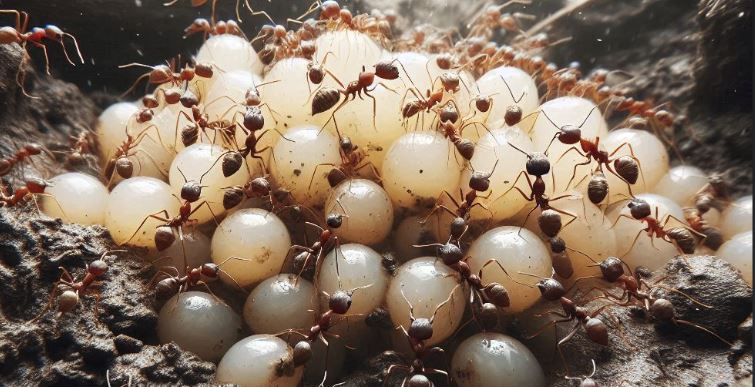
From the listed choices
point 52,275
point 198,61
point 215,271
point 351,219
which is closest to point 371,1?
point 198,61

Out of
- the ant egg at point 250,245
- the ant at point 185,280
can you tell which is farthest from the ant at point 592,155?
the ant at point 185,280

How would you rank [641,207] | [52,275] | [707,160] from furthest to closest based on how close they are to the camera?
1. [707,160]
2. [641,207]
3. [52,275]

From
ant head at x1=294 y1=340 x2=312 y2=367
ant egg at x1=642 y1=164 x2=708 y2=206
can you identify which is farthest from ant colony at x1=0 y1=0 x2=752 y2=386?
ant egg at x1=642 y1=164 x2=708 y2=206

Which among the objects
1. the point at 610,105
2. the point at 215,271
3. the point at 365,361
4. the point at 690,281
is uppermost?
the point at 610,105

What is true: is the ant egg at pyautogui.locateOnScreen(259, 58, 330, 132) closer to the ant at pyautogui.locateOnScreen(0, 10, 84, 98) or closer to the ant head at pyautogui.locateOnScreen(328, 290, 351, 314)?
the ant head at pyautogui.locateOnScreen(328, 290, 351, 314)

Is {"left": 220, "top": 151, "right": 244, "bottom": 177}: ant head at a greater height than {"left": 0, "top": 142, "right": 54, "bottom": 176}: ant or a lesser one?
greater

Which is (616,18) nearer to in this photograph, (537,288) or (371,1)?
(371,1)
